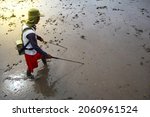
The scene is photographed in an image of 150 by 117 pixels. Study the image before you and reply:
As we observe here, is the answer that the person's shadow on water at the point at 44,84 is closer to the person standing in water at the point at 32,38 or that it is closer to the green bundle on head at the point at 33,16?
the person standing in water at the point at 32,38

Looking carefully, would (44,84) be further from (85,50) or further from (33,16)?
(85,50)

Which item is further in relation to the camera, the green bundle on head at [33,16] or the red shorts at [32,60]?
the red shorts at [32,60]

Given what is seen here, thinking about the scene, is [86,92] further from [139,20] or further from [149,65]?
[139,20]

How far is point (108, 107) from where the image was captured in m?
4.72

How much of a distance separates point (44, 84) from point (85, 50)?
1.65 metres

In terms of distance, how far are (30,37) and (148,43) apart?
341cm

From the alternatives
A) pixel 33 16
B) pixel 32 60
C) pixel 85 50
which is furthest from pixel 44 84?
pixel 85 50

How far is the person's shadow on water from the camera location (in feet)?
17.6

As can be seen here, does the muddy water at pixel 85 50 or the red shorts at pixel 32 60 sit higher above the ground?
the red shorts at pixel 32 60

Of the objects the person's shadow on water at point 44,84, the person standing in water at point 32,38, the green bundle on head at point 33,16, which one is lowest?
the person's shadow on water at point 44,84

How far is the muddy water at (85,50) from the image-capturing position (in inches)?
212

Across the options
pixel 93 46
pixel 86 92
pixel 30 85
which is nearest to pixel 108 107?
pixel 86 92

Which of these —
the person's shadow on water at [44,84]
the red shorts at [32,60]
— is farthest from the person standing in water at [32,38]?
the person's shadow on water at [44,84]

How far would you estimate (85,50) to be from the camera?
667 cm
